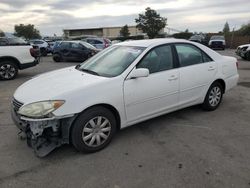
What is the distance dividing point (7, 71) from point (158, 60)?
24.7ft

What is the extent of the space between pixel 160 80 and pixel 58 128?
73.4 inches

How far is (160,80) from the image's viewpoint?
464 cm

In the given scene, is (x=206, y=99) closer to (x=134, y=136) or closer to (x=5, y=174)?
(x=134, y=136)

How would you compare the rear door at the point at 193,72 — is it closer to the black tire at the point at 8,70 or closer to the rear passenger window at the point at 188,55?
the rear passenger window at the point at 188,55

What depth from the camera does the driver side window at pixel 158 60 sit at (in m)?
4.60

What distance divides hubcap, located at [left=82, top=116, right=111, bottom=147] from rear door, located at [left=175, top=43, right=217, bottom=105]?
1669 mm

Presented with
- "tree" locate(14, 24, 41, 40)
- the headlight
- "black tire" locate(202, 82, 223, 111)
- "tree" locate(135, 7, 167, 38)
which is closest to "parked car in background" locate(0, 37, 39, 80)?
the headlight

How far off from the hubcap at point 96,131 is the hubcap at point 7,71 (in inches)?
302

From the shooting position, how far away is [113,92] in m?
4.07

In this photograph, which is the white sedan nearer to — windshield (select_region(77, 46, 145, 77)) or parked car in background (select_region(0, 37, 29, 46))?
windshield (select_region(77, 46, 145, 77))

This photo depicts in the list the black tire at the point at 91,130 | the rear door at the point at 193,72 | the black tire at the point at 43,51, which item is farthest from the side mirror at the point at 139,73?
the black tire at the point at 43,51

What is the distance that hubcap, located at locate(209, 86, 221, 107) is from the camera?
225 inches

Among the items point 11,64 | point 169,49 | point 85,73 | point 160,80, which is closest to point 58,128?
point 85,73

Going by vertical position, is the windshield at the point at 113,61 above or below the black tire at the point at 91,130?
above
